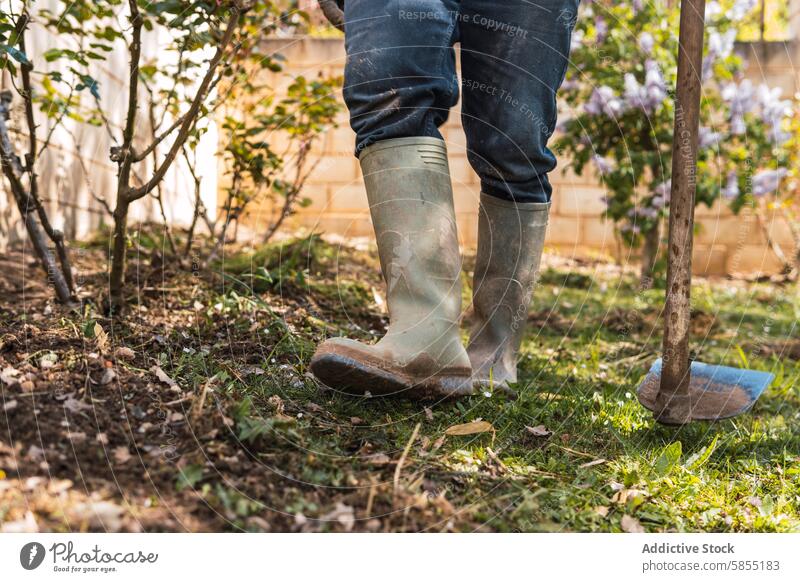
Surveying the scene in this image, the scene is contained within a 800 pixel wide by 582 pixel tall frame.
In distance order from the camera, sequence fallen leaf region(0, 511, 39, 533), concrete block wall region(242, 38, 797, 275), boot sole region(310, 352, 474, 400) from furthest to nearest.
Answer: concrete block wall region(242, 38, 797, 275) → boot sole region(310, 352, 474, 400) → fallen leaf region(0, 511, 39, 533)

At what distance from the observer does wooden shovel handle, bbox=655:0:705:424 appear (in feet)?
4.61

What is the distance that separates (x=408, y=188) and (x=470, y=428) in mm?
451

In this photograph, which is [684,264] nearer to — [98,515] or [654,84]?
[98,515]

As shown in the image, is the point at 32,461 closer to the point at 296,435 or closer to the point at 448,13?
the point at 296,435

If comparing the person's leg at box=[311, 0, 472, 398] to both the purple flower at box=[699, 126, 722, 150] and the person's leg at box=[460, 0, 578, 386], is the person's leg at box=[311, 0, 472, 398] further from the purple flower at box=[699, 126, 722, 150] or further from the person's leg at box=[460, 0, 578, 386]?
the purple flower at box=[699, 126, 722, 150]

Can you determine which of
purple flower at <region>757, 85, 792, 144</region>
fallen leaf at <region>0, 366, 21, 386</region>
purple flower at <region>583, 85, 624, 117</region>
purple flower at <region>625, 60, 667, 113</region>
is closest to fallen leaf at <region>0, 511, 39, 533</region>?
fallen leaf at <region>0, 366, 21, 386</region>

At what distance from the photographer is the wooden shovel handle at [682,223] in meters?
1.41

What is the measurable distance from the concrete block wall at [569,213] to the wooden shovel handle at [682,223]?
303 cm

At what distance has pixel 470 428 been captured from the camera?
134 centimetres

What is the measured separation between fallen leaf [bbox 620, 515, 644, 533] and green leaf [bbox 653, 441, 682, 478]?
0.53 feet

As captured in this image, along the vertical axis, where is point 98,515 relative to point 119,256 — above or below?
below

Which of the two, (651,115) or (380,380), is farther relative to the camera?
(651,115)

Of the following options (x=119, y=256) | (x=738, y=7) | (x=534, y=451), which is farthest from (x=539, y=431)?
(x=738, y=7)

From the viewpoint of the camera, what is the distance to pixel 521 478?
1.20 m
